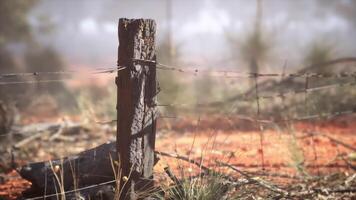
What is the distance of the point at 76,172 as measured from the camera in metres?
4.02

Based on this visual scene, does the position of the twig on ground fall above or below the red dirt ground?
above

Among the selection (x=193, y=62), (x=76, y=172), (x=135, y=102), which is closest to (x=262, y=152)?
(x=135, y=102)

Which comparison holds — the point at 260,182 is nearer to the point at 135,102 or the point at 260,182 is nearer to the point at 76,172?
the point at 135,102

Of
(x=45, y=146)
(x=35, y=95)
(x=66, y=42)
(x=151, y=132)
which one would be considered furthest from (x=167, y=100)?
(x=66, y=42)

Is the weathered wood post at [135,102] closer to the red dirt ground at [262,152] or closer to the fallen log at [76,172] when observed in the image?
the fallen log at [76,172]

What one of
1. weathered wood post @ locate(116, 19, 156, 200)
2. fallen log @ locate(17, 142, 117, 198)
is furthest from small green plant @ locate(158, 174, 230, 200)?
fallen log @ locate(17, 142, 117, 198)

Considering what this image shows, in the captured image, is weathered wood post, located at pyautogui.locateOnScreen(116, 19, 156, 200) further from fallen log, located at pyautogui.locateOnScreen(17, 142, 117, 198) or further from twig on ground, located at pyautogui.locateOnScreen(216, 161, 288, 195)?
twig on ground, located at pyautogui.locateOnScreen(216, 161, 288, 195)

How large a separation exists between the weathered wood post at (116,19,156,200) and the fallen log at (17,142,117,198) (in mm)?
316

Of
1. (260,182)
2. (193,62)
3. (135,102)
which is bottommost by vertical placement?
(260,182)

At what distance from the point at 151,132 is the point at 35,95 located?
970 cm

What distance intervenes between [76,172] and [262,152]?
1704 millimetres

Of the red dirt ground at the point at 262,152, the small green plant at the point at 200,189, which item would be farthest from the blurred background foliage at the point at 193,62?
the small green plant at the point at 200,189

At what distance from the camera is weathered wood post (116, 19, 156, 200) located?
11.4 ft

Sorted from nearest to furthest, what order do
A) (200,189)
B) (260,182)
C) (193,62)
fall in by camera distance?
1. (200,189)
2. (260,182)
3. (193,62)
